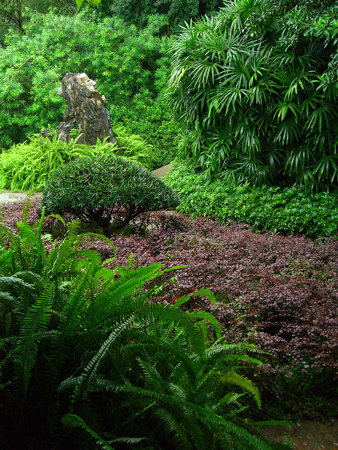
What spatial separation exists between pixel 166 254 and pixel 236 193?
2.71 metres

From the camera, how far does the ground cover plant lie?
233cm

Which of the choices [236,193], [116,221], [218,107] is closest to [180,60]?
[218,107]

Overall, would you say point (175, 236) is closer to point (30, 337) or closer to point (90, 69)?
point (30, 337)

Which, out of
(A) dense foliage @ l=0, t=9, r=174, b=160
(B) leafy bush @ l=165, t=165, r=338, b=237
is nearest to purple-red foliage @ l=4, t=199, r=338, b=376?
(B) leafy bush @ l=165, t=165, r=338, b=237

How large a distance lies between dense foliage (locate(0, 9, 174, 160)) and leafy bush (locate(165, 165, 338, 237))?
5260 mm

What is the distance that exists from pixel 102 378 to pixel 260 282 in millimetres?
2231

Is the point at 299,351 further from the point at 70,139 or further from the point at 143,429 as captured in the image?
the point at 70,139

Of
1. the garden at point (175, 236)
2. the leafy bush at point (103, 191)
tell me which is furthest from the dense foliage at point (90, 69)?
the leafy bush at point (103, 191)

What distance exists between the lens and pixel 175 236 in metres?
4.82

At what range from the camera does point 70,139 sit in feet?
30.6

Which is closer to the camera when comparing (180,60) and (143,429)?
(143,429)

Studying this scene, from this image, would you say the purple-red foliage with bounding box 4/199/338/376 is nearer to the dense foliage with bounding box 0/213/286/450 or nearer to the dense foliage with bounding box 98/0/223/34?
the dense foliage with bounding box 0/213/286/450

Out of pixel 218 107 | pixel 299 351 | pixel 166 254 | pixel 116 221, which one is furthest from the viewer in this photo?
pixel 218 107

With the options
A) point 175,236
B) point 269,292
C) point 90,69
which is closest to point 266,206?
point 175,236
